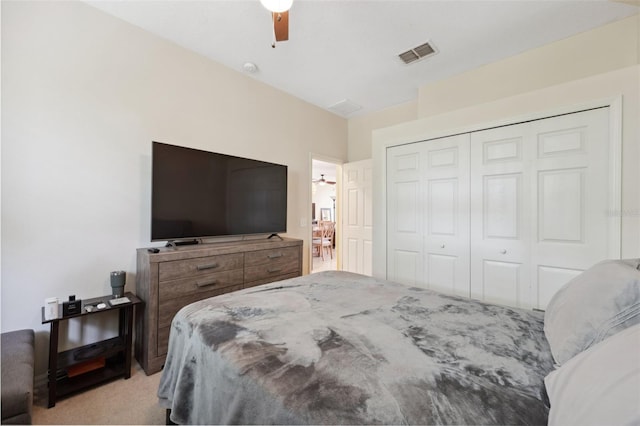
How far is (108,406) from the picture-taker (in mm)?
1669

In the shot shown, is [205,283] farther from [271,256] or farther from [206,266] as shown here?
[271,256]

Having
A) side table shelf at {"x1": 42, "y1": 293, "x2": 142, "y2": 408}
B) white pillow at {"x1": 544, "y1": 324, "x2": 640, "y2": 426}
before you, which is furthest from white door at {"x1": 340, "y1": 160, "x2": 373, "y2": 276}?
white pillow at {"x1": 544, "y1": 324, "x2": 640, "y2": 426}

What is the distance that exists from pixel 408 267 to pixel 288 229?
1662 mm

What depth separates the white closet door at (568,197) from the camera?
1973 millimetres

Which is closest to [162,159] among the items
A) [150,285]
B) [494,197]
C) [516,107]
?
[150,285]

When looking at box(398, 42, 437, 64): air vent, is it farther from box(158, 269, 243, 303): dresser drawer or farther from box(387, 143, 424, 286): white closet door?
box(158, 269, 243, 303): dresser drawer

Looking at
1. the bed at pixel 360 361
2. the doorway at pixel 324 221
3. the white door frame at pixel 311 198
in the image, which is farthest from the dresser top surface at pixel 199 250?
the doorway at pixel 324 221

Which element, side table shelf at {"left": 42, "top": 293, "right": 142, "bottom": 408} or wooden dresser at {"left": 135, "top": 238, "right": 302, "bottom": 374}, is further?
wooden dresser at {"left": 135, "top": 238, "right": 302, "bottom": 374}

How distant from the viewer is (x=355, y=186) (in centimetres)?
430

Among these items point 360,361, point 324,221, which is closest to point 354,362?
point 360,361

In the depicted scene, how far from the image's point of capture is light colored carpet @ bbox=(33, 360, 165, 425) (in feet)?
5.11

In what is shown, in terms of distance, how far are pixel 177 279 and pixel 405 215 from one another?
246 centimetres

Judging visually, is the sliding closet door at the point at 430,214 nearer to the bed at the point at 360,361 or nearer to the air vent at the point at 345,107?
the air vent at the point at 345,107

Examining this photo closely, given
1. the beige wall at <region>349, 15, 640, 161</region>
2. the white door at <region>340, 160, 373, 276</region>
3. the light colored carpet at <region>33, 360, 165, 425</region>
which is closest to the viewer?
the light colored carpet at <region>33, 360, 165, 425</region>
